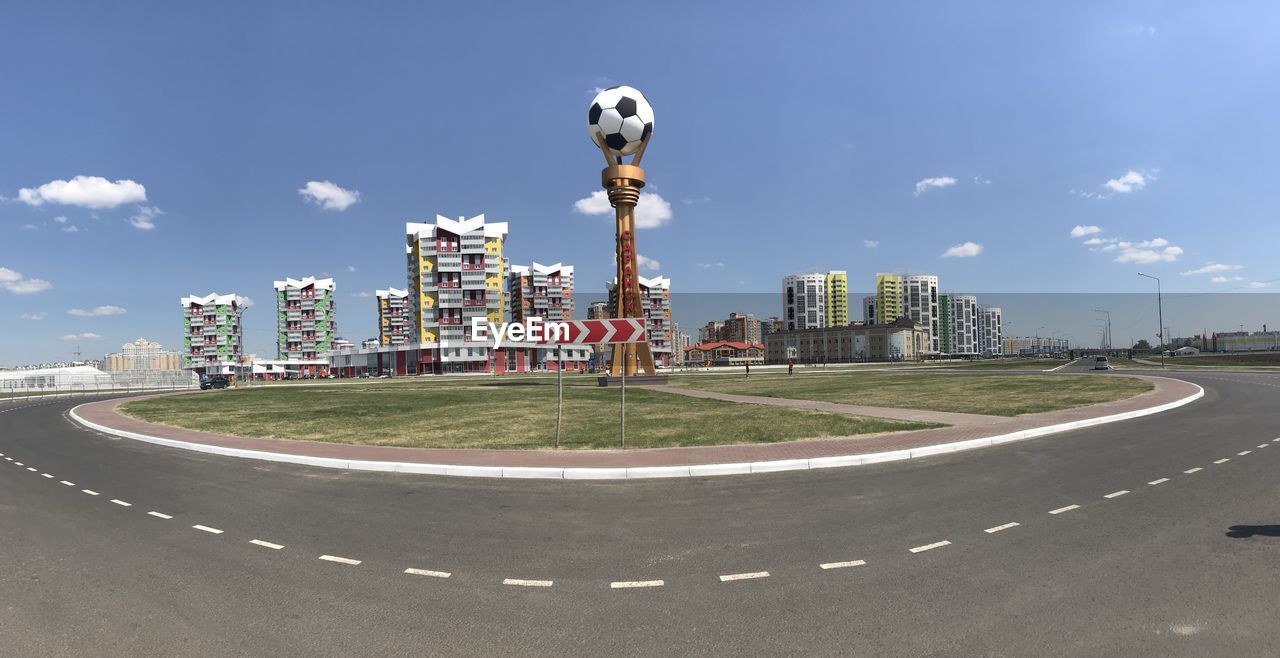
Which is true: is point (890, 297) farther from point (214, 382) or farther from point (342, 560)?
point (342, 560)

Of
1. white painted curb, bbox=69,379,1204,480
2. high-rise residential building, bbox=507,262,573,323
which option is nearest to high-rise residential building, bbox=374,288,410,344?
high-rise residential building, bbox=507,262,573,323

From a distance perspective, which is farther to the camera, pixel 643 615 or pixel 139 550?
pixel 139 550

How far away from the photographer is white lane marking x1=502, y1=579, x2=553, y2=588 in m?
4.90

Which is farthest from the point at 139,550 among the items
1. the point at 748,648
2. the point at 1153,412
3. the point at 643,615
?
the point at 1153,412

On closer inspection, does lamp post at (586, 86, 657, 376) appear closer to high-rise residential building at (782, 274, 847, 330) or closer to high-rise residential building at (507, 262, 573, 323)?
A: high-rise residential building at (507, 262, 573, 323)

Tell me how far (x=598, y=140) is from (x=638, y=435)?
1160 inches

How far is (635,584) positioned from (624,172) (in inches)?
1433

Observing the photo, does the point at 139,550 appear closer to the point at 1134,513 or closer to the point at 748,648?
the point at 748,648

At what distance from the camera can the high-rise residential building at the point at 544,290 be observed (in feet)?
353

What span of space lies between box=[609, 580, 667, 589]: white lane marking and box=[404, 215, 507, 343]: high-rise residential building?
85588mm

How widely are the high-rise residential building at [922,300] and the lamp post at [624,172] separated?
16187cm

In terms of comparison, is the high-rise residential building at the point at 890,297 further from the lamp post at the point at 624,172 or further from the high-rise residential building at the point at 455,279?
the lamp post at the point at 624,172

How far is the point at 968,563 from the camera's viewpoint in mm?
5180

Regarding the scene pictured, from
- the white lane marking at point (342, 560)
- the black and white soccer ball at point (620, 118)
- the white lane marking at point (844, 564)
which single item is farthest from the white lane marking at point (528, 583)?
the black and white soccer ball at point (620, 118)
